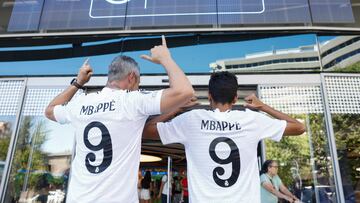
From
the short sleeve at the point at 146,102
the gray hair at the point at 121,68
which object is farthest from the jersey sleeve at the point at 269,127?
the gray hair at the point at 121,68

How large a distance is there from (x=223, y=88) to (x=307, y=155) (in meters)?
3.23

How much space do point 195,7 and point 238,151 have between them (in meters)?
3.68

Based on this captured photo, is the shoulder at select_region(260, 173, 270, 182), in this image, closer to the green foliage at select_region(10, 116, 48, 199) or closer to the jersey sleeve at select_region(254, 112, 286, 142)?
the jersey sleeve at select_region(254, 112, 286, 142)

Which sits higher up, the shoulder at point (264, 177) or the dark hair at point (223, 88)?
the dark hair at point (223, 88)

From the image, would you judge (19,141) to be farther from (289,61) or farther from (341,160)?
(341,160)

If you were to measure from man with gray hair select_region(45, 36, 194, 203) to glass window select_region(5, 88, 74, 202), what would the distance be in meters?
3.16

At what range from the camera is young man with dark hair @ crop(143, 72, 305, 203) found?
80.7 inches

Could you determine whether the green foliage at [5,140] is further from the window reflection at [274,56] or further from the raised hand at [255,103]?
the raised hand at [255,103]

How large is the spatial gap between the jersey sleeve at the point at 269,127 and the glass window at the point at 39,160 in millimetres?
3581

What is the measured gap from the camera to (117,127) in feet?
6.43

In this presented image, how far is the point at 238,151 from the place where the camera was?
2.13 m

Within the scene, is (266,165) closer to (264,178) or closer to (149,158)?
(264,178)

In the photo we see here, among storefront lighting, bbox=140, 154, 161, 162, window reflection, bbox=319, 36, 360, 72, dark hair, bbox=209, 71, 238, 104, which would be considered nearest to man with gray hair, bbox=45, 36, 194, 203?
dark hair, bbox=209, 71, 238, 104

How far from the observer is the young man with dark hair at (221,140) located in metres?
2.05
